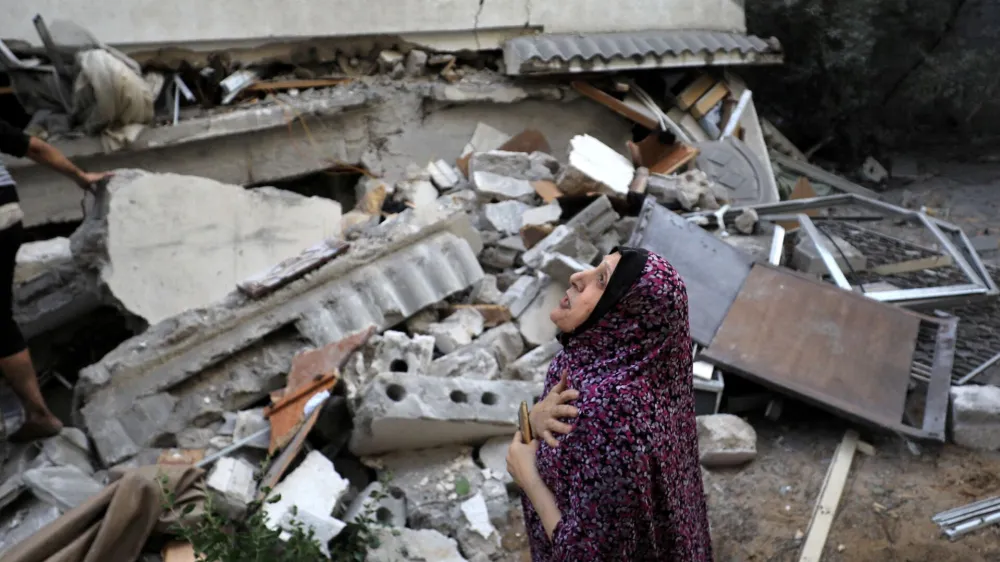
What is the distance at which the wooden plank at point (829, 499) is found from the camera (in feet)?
12.4

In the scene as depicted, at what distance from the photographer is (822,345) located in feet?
15.0

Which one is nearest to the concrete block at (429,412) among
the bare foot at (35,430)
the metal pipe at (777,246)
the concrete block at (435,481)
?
the concrete block at (435,481)

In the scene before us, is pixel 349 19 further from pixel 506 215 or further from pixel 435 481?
pixel 435 481

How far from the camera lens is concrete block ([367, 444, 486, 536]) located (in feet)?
12.4

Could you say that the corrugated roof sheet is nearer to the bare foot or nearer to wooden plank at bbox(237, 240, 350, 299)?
wooden plank at bbox(237, 240, 350, 299)

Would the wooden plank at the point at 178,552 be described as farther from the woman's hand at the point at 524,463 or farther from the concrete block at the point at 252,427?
the woman's hand at the point at 524,463

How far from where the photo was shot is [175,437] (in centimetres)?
401

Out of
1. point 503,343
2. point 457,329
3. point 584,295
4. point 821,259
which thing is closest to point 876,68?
point 821,259

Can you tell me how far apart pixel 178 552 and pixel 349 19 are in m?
5.17

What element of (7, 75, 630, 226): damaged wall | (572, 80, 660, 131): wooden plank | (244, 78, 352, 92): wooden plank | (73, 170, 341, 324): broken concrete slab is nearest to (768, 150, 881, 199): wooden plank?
(572, 80, 660, 131): wooden plank

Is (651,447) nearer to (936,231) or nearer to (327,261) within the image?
(327,261)

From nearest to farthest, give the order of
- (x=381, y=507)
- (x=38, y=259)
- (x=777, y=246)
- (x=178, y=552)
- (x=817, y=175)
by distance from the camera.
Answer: (x=178, y=552) < (x=381, y=507) < (x=38, y=259) < (x=777, y=246) < (x=817, y=175)

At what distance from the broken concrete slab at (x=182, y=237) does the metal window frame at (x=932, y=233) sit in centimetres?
319

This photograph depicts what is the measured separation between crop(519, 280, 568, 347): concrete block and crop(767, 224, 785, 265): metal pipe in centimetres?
151
